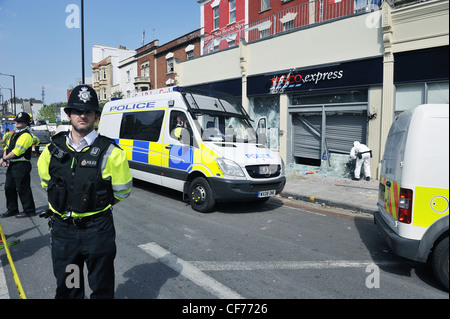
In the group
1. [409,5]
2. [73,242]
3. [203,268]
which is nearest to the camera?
[73,242]

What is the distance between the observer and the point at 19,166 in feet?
19.3

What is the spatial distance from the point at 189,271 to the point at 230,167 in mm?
2590

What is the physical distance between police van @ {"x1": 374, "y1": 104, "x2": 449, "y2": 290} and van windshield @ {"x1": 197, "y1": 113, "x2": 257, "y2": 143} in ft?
12.4

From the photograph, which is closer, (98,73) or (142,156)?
(142,156)

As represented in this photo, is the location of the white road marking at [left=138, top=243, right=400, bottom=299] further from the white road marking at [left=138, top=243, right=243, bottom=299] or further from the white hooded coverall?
the white hooded coverall

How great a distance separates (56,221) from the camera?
7.77 feet

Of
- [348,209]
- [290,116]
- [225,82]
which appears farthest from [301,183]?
[225,82]

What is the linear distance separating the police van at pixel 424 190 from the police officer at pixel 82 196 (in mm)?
2878

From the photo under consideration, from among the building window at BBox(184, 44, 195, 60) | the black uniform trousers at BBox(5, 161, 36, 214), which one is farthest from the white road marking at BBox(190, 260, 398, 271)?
the building window at BBox(184, 44, 195, 60)

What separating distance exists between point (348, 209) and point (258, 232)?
114 inches

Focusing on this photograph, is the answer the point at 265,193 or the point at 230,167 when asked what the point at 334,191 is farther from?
the point at 230,167

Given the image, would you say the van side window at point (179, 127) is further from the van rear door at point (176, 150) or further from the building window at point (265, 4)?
the building window at point (265, 4)

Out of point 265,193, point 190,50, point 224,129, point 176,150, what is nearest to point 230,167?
point 265,193

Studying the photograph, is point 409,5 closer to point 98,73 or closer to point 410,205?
point 410,205
